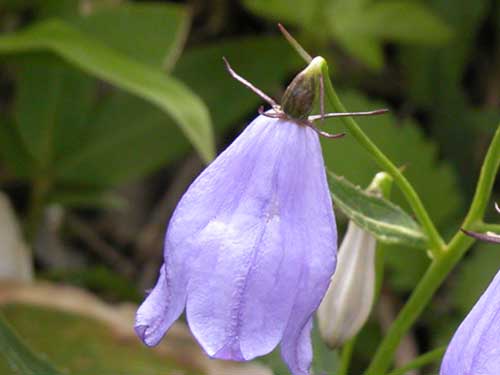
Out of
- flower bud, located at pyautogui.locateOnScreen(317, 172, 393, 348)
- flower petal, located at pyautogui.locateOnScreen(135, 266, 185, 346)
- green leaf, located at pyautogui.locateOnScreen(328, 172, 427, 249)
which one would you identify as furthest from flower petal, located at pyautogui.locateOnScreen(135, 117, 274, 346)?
flower bud, located at pyautogui.locateOnScreen(317, 172, 393, 348)

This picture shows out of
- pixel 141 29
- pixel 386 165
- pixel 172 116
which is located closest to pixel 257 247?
pixel 386 165

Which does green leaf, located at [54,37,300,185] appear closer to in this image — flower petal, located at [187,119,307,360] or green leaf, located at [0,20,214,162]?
green leaf, located at [0,20,214,162]

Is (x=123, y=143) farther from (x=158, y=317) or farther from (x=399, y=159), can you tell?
(x=158, y=317)

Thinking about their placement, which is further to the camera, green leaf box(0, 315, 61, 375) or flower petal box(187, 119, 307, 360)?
green leaf box(0, 315, 61, 375)

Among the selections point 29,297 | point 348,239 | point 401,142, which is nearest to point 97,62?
point 29,297

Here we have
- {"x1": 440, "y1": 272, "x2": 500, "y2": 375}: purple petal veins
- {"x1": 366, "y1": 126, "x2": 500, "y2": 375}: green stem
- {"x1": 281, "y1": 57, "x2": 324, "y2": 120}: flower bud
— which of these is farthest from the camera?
{"x1": 366, "y1": 126, "x2": 500, "y2": 375}: green stem

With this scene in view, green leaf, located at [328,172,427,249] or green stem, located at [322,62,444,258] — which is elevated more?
green stem, located at [322,62,444,258]

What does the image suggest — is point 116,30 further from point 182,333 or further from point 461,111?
point 461,111
